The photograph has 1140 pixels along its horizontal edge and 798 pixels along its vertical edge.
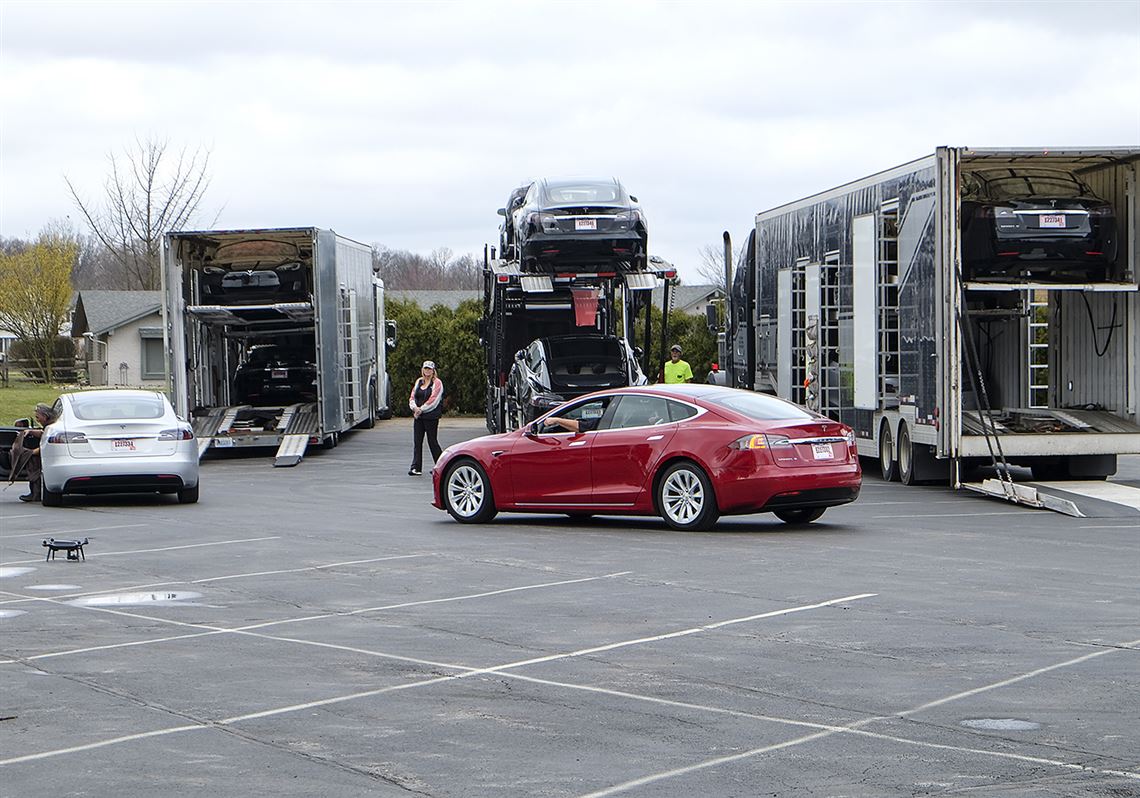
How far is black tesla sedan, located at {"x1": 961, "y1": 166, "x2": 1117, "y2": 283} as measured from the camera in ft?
67.2

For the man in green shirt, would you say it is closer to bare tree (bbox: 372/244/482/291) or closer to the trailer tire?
the trailer tire

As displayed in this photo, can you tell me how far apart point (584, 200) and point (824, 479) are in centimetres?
1101

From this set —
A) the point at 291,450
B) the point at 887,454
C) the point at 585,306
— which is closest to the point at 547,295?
the point at 585,306

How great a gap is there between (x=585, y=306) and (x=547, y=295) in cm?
136

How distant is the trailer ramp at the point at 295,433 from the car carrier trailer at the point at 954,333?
8509 mm

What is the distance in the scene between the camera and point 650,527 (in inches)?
655

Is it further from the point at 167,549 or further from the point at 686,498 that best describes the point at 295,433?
the point at 686,498

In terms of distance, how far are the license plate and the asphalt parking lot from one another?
2.45 feet

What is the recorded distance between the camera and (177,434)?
20.3 metres

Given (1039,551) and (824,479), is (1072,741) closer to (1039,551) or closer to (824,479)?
(1039,551)

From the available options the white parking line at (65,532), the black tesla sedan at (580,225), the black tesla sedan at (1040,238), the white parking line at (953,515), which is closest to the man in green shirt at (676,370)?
the black tesla sedan at (580,225)

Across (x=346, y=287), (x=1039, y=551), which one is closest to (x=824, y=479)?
(x=1039, y=551)

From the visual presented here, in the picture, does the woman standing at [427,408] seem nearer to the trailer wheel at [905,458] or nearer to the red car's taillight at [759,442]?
the trailer wheel at [905,458]

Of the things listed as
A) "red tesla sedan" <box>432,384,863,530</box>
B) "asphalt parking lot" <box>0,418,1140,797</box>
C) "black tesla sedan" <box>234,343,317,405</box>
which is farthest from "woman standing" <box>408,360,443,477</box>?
"black tesla sedan" <box>234,343,317,405</box>
